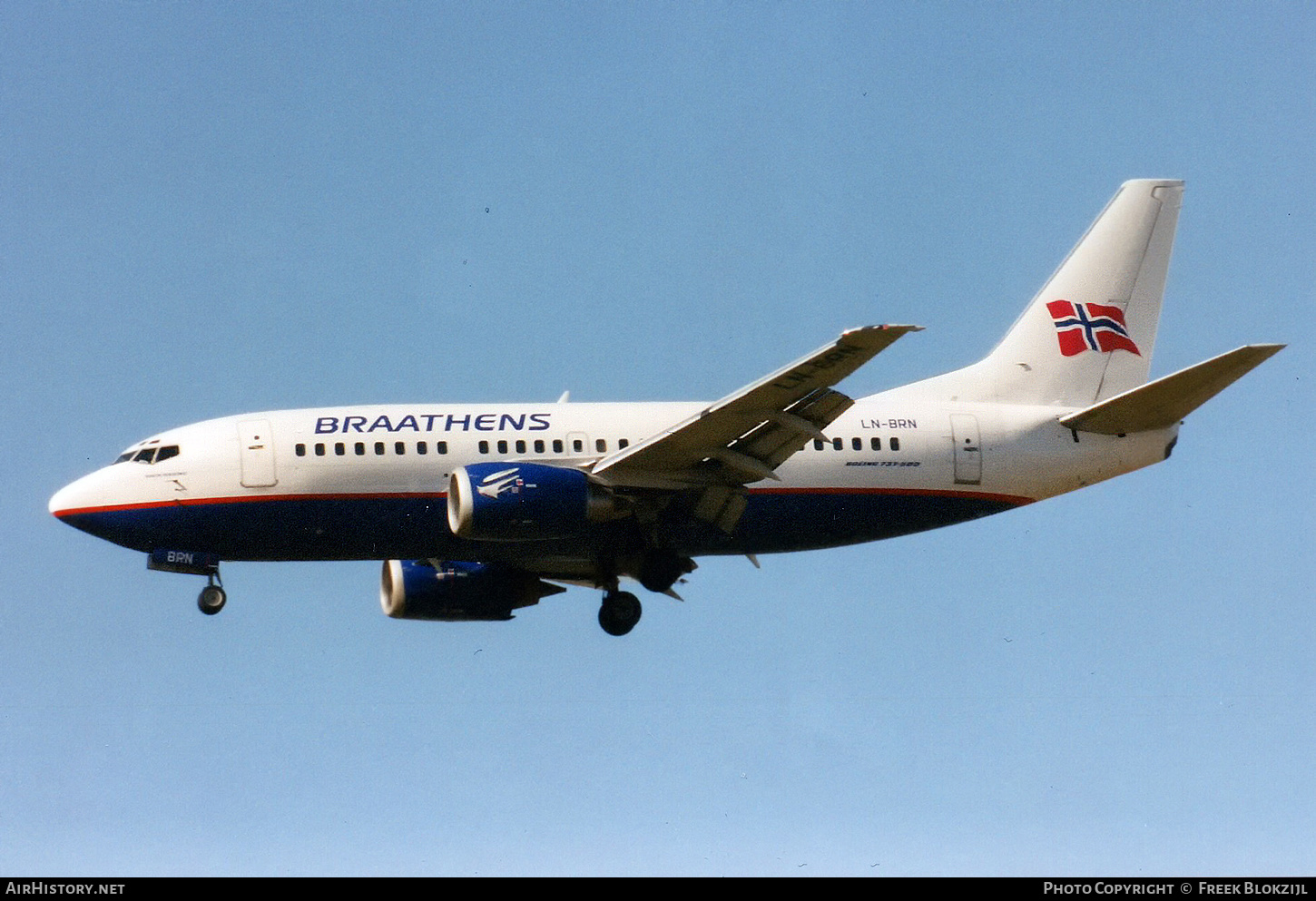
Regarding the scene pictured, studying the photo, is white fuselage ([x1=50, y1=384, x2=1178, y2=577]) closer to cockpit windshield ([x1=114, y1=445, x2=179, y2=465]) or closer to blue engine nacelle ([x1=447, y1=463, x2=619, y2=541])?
cockpit windshield ([x1=114, y1=445, x2=179, y2=465])

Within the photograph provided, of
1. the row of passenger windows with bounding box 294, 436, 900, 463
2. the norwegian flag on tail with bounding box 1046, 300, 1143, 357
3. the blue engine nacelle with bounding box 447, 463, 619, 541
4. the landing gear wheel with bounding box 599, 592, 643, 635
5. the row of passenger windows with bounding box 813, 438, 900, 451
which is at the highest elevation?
the norwegian flag on tail with bounding box 1046, 300, 1143, 357

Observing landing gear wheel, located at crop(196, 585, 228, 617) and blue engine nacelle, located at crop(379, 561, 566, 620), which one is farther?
blue engine nacelle, located at crop(379, 561, 566, 620)

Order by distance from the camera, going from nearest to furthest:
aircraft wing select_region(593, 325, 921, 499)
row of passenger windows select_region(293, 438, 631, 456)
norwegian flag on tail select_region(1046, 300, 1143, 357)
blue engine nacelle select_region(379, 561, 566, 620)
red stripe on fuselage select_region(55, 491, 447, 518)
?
1. aircraft wing select_region(593, 325, 921, 499)
2. red stripe on fuselage select_region(55, 491, 447, 518)
3. row of passenger windows select_region(293, 438, 631, 456)
4. blue engine nacelle select_region(379, 561, 566, 620)
5. norwegian flag on tail select_region(1046, 300, 1143, 357)

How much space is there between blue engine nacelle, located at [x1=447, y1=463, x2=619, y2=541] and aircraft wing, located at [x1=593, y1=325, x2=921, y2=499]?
802 mm

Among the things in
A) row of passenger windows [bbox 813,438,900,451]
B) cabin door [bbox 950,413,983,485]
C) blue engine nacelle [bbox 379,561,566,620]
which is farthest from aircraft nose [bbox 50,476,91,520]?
cabin door [bbox 950,413,983,485]

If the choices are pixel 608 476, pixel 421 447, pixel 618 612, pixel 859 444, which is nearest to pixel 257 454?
pixel 421 447

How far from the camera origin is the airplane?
1422 inches

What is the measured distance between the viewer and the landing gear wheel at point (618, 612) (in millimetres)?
40094

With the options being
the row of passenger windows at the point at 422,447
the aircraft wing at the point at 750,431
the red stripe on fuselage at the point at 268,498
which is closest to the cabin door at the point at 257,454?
the red stripe on fuselage at the point at 268,498

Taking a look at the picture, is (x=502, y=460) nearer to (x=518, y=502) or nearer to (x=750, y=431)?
(x=518, y=502)

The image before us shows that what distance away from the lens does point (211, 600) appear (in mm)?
37562
